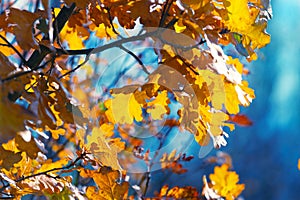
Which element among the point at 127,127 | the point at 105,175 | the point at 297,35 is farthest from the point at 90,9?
the point at 297,35

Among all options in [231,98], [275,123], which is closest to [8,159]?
[231,98]

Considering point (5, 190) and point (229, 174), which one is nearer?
point (5, 190)

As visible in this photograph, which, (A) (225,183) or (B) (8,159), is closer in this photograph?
(B) (8,159)

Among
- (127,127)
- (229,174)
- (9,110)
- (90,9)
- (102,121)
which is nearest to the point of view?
(9,110)

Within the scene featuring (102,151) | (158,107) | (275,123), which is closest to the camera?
(102,151)

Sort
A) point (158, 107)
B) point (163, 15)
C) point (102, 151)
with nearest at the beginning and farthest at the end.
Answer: point (163, 15) < point (102, 151) < point (158, 107)

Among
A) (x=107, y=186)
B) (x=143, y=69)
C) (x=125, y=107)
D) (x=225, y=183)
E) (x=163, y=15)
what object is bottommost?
(x=225, y=183)

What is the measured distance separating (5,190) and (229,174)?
0.77 metres

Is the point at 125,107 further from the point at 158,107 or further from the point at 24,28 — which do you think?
the point at 24,28

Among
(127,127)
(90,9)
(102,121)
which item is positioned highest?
(90,9)

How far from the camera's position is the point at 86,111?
969 mm

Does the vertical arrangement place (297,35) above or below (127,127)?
below

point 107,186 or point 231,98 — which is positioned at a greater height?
point 231,98

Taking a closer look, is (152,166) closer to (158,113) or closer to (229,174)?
(229,174)
